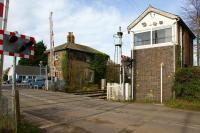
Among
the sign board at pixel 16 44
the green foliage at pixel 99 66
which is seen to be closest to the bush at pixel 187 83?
the sign board at pixel 16 44

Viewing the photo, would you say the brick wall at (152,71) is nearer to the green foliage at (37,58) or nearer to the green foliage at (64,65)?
the green foliage at (64,65)

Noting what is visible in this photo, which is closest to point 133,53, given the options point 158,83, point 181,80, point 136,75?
point 136,75

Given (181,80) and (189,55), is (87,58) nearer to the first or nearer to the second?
(189,55)

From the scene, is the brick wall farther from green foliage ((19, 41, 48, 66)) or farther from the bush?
green foliage ((19, 41, 48, 66))

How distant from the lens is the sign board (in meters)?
7.55

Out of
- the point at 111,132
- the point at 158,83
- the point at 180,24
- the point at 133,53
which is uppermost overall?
the point at 180,24

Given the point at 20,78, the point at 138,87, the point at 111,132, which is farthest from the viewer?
the point at 20,78

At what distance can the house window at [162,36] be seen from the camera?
873 inches

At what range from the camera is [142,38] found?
23828 millimetres

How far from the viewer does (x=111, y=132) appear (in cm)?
981

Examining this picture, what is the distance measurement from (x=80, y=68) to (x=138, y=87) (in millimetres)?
16747

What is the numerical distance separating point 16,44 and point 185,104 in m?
13.4

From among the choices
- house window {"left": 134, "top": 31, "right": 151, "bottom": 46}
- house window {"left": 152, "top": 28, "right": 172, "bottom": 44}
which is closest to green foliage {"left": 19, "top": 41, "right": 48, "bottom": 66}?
house window {"left": 134, "top": 31, "right": 151, "bottom": 46}

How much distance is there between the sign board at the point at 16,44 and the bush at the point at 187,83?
13.8m
